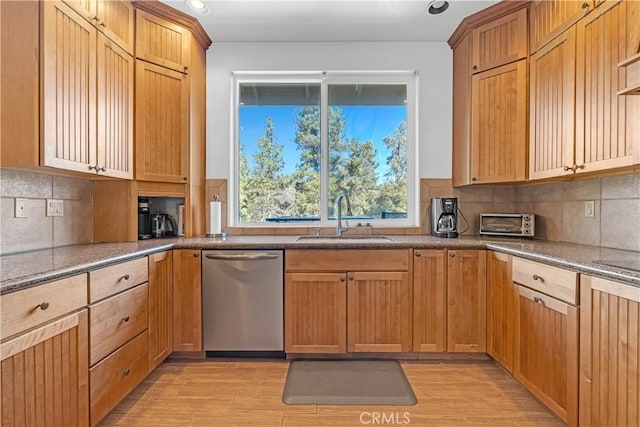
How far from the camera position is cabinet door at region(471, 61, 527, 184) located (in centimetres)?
245

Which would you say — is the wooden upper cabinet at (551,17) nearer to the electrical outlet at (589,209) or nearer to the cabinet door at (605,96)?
the cabinet door at (605,96)

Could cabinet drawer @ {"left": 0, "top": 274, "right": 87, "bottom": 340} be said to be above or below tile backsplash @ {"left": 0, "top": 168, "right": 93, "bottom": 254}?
below

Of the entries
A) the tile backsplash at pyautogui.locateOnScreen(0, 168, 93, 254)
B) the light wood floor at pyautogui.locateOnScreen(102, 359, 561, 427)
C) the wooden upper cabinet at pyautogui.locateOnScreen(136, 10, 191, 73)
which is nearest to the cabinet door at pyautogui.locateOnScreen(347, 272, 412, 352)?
the light wood floor at pyautogui.locateOnScreen(102, 359, 561, 427)

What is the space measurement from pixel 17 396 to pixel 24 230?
110 centimetres

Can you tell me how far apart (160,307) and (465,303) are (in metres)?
2.17

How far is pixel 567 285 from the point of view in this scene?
1.64 meters

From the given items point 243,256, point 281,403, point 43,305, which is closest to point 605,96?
point 243,256

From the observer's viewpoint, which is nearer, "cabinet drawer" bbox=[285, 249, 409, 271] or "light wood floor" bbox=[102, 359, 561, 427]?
"light wood floor" bbox=[102, 359, 561, 427]

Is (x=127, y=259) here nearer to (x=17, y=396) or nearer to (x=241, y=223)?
(x=17, y=396)

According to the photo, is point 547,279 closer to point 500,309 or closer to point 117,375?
point 500,309

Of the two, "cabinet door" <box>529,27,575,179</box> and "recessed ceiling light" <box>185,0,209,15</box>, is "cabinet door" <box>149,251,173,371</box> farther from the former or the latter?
"cabinet door" <box>529,27,575,179</box>

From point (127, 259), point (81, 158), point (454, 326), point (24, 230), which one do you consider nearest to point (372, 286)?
point (454, 326)

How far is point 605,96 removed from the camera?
178 cm

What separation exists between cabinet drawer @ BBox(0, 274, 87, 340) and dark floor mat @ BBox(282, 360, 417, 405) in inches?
49.9
